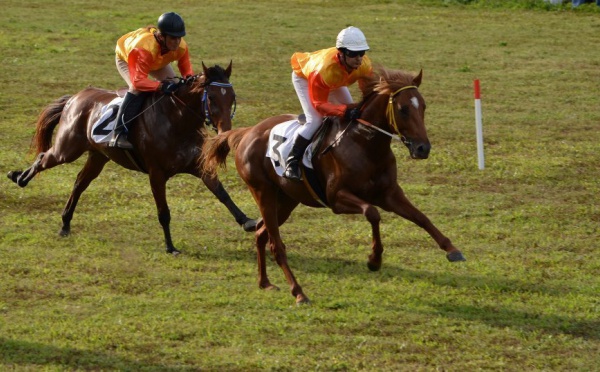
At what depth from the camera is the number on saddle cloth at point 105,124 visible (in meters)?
12.5

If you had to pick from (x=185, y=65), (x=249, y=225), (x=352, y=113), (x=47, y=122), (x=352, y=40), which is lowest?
(x=249, y=225)

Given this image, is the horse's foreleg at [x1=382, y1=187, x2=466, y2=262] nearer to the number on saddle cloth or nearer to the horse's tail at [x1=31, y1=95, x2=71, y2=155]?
the number on saddle cloth

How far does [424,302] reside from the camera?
33.7 feet

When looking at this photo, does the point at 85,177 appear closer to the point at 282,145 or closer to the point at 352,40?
the point at 282,145

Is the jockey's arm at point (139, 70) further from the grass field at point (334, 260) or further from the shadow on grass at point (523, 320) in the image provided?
the shadow on grass at point (523, 320)

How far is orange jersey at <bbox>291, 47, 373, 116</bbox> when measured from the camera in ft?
33.8

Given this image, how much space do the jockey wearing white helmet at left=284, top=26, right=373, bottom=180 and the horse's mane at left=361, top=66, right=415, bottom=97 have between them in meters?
0.17

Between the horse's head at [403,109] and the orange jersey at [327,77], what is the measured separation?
14.5 inches

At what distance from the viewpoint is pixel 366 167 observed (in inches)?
394

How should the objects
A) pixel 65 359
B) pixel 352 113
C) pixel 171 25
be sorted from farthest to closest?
pixel 171 25
pixel 352 113
pixel 65 359

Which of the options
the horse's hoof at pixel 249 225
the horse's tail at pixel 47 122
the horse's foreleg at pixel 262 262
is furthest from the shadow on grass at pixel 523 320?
the horse's tail at pixel 47 122

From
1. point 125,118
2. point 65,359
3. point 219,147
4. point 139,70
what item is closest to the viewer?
point 65,359

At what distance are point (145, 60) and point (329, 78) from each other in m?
2.84

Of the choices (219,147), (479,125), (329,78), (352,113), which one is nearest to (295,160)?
(352,113)
